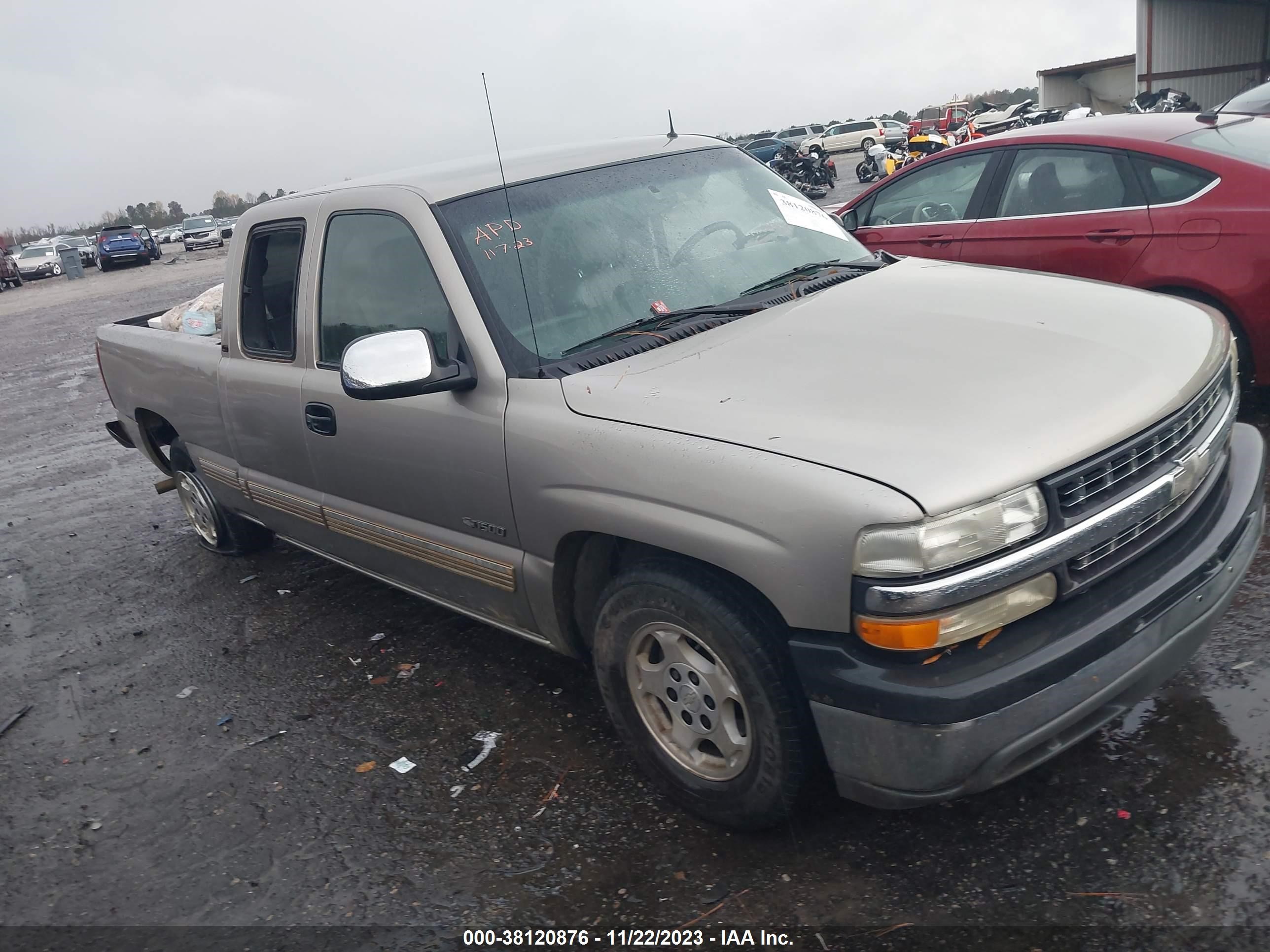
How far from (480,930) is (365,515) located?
170 cm

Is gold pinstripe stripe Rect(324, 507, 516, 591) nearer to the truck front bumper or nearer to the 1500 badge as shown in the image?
the 1500 badge

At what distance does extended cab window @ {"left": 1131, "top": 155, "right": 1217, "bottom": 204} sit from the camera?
16.4 feet

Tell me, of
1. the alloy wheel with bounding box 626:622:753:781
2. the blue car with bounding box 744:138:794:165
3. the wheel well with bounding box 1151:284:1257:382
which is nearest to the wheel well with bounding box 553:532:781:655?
the alloy wheel with bounding box 626:622:753:781

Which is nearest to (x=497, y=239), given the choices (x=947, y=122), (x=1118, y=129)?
(x=1118, y=129)

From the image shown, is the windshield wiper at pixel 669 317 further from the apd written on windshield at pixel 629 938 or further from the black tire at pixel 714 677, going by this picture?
the apd written on windshield at pixel 629 938

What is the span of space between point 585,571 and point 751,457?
2.79 feet

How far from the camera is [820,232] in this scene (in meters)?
4.07

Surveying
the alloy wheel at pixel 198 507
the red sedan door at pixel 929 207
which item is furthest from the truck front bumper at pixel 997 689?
the alloy wheel at pixel 198 507

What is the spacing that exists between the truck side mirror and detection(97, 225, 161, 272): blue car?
43.2 m

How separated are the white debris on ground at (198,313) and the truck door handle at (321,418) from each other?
1203mm

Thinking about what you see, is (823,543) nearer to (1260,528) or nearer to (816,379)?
(816,379)

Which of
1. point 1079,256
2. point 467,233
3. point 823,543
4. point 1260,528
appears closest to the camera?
point 823,543

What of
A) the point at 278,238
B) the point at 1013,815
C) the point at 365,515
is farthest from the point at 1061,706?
the point at 278,238

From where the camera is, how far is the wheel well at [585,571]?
9.84 ft
